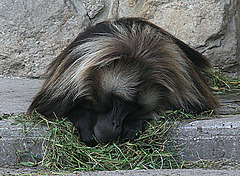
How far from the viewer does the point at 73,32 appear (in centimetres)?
535

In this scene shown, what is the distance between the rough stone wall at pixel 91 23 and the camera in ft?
16.8

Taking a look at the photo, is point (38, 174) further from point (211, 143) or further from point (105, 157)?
point (211, 143)

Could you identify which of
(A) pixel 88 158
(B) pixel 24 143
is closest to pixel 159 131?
(A) pixel 88 158

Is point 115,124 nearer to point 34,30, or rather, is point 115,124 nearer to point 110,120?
point 110,120

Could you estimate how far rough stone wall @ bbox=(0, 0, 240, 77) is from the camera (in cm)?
512

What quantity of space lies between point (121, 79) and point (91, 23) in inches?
111

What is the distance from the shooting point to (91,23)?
543 centimetres

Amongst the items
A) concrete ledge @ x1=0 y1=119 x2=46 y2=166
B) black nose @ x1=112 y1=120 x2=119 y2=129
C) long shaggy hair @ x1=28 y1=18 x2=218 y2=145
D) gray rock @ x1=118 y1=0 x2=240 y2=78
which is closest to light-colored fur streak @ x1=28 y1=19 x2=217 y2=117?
long shaggy hair @ x1=28 y1=18 x2=218 y2=145

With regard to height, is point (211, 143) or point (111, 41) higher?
point (111, 41)

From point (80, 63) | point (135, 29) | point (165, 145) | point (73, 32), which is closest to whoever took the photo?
point (165, 145)

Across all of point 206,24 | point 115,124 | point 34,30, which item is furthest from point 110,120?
point 34,30

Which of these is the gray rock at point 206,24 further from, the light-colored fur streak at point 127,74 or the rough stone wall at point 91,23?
the light-colored fur streak at point 127,74

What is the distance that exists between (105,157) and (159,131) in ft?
1.70

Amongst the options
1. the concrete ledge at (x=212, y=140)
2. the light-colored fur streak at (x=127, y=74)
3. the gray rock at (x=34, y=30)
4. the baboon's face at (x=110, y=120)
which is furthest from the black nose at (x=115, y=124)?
the gray rock at (x=34, y=30)
